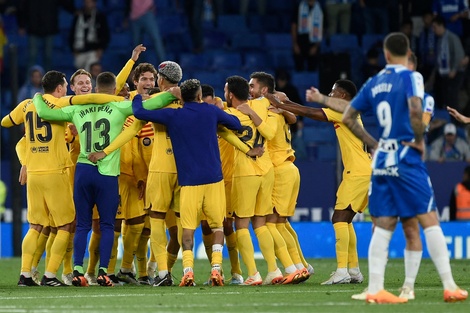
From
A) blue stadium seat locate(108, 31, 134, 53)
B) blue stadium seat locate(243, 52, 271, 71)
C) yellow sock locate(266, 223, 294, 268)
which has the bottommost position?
yellow sock locate(266, 223, 294, 268)

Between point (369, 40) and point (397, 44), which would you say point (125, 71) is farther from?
point (369, 40)

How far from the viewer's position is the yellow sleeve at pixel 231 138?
13.6 meters

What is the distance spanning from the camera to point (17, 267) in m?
17.8

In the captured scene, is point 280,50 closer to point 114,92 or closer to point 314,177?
point 314,177

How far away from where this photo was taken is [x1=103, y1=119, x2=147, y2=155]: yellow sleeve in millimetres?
13469

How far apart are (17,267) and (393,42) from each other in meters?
8.82

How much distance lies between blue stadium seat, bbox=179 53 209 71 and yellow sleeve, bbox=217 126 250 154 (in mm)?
11753

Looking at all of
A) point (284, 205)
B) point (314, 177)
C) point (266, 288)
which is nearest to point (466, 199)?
point (314, 177)

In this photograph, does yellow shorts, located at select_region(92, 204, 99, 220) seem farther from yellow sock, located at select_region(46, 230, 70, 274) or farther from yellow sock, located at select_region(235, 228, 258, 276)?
yellow sock, located at select_region(235, 228, 258, 276)

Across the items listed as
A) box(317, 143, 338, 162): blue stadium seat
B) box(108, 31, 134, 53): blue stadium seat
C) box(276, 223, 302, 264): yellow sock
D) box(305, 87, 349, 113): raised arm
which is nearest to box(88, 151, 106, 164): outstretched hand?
box(276, 223, 302, 264): yellow sock

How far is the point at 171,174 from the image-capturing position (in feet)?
44.7

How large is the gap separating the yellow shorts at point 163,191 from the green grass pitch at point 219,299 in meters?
0.93

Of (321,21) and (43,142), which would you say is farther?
(321,21)

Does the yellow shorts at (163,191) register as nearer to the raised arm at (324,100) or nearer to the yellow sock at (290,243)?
the yellow sock at (290,243)
